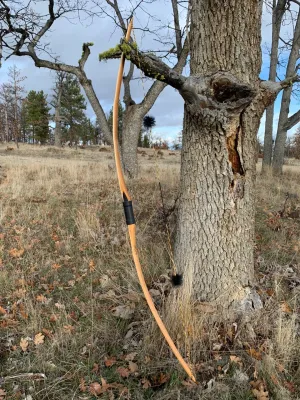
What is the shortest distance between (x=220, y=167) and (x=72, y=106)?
1442 inches

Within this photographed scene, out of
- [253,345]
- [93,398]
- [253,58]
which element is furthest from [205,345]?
[253,58]

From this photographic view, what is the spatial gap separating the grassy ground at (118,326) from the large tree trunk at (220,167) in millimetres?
353

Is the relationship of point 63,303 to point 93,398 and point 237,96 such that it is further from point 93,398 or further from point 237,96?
point 237,96

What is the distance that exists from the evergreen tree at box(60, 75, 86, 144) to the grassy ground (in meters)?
32.5

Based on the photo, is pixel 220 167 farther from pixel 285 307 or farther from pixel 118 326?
pixel 118 326

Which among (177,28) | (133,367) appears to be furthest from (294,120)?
(133,367)

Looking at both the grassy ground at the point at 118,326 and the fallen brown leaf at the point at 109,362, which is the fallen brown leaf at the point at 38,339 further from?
the fallen brown leaf at the point at 109,362

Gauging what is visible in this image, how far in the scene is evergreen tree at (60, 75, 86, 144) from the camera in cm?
3481

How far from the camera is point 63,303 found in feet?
9.22

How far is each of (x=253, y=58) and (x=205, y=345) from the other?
7.73 ft

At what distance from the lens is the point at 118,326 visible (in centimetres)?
254

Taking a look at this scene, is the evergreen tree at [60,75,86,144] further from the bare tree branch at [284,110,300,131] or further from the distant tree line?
the bare tree branch at [284,110,300,131]

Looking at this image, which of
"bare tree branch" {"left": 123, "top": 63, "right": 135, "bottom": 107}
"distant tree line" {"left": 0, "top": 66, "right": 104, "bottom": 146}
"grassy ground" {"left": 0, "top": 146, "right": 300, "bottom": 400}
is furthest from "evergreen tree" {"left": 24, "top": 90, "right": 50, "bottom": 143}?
"grassy ground" {"left": 0, "top": 146, "right": 300, "bottom": 400}

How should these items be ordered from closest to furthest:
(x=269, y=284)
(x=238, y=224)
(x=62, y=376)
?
(x=62, y=376)
(x=238, y=224)
(x=269, y=284)
